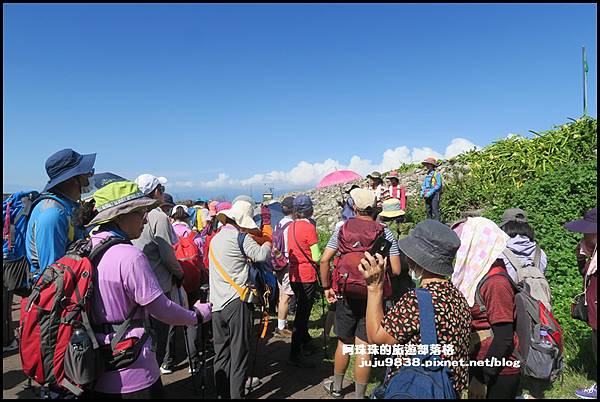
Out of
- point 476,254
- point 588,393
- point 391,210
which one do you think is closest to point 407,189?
point 391,210

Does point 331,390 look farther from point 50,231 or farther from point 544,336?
point 50,231

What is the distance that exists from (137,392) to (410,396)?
5.44ft

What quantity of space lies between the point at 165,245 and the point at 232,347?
3.94 feet

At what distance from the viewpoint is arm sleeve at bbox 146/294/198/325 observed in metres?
2.39

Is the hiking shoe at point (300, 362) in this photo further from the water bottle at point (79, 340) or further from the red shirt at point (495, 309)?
the water bottle at point (79, 340)

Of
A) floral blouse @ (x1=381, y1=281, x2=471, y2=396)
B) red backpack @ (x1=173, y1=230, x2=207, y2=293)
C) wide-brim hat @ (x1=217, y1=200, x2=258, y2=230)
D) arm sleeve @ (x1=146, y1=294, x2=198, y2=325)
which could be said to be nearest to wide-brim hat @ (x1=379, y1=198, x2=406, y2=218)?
red backpack @ (x1=173, y1=230, x2=207, y2=293)

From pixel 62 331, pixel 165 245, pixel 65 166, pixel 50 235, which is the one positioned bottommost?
pixel 62 331

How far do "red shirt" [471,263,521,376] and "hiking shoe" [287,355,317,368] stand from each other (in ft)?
8.13

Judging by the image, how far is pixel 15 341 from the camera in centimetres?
550

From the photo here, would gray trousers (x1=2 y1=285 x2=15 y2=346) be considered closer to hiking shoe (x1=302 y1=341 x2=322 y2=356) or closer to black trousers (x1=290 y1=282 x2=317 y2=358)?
black trousers (x1=290 y1=282 x2=317 y2=358)

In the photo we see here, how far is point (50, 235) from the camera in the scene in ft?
9.71

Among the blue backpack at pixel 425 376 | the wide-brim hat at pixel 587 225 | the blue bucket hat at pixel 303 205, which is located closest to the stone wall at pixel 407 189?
the blue bucket hat at pixel 303 205

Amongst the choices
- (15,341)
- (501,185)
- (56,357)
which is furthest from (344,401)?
(501,185)

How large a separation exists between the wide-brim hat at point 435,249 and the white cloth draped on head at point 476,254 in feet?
1.61
